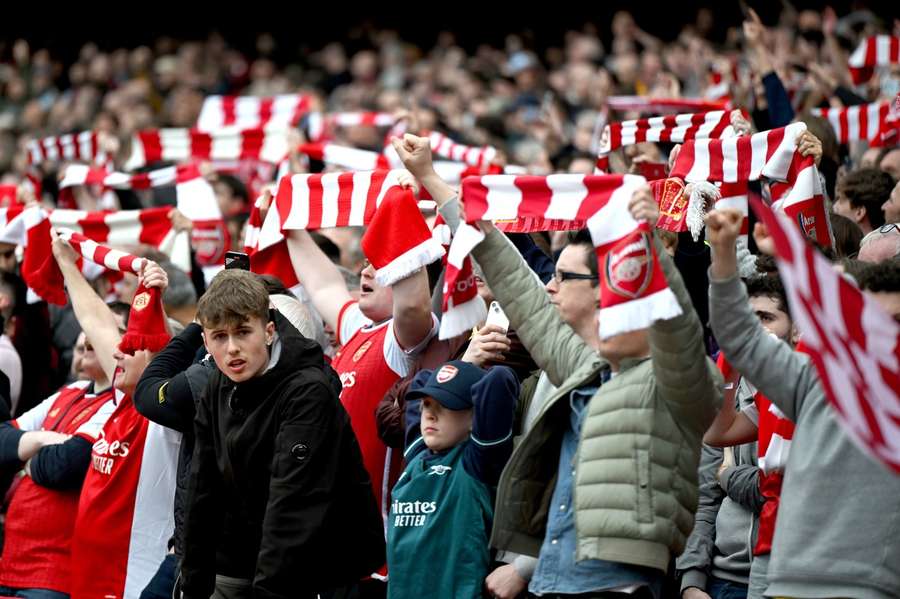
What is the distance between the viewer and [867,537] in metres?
3.78

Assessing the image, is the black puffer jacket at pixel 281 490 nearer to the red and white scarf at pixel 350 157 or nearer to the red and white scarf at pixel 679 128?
the red and white scarf at pixel 679 128

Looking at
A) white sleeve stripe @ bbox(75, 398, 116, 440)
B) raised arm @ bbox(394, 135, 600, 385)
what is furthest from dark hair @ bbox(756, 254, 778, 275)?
white sleeve stripe @ bbox(75, 398, 116, 440)

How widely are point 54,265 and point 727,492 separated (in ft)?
12.0

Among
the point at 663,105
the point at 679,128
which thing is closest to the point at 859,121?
the point at 663,105

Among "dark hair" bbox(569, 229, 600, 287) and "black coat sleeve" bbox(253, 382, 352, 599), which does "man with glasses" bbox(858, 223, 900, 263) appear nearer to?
"dark hair" bbox(569, 229, 600, 287)

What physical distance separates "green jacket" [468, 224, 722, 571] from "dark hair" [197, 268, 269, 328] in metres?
1.15

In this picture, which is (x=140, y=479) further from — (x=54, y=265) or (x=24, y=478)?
(x=54, y=265)

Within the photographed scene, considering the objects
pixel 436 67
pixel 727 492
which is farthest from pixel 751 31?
pixel 436 67

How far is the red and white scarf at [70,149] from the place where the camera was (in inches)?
417

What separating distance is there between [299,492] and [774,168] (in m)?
2.22

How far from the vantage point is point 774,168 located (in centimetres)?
548

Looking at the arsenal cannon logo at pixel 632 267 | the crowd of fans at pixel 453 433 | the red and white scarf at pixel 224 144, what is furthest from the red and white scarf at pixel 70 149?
the arsenal cannon logo at pixel 632 267

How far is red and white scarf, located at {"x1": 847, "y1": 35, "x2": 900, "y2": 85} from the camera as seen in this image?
9031mm

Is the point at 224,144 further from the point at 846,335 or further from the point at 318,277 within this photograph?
the point at 846,335
